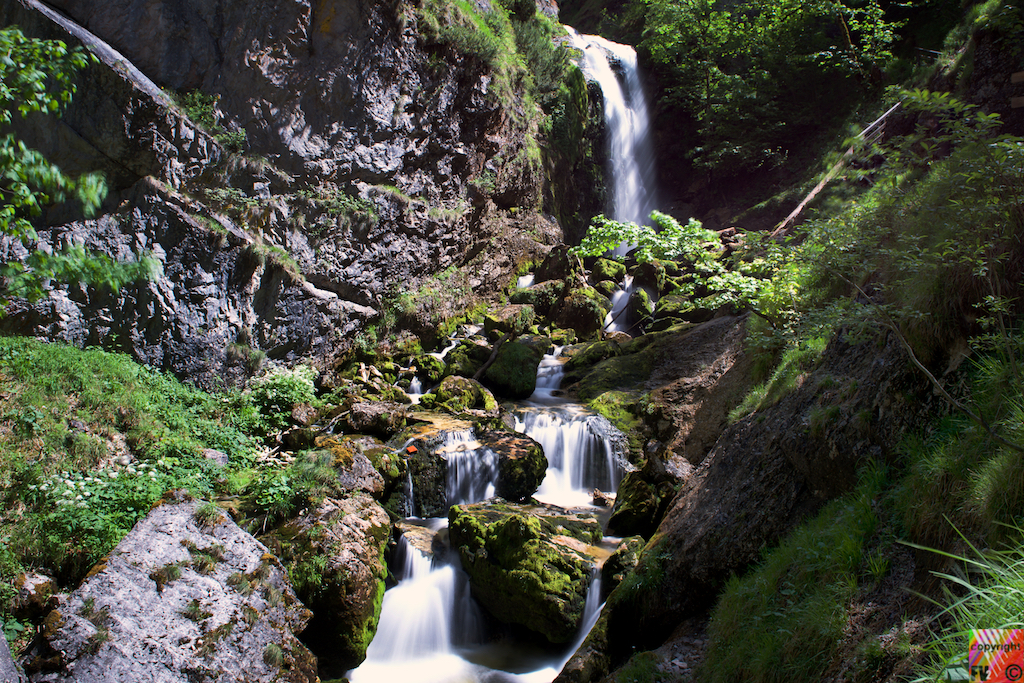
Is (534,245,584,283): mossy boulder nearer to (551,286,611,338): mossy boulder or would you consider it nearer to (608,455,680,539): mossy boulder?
(551,286,611,338): mossy boulder

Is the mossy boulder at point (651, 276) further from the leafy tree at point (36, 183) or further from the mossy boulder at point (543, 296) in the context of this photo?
the leafy tree at point (36, 183)

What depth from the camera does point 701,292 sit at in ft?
→ 45.6

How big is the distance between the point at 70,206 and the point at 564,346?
32.7 ft

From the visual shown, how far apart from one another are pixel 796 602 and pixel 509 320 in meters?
10.6

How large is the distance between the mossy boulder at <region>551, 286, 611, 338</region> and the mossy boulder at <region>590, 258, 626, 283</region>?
5.17 ft

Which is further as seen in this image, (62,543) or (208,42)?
(208,42)

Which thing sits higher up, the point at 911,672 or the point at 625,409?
the point at 625,409

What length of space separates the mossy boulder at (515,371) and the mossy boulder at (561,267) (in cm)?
410

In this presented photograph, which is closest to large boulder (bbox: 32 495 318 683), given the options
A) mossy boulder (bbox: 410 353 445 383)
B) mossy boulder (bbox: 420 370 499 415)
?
mossy boulder (bbox: 420 370 499 415)

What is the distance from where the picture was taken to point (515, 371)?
11.3 m

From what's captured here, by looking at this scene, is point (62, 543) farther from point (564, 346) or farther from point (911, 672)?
point (564, 346)

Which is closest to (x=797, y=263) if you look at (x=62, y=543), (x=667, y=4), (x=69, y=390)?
(x=62, y=543)

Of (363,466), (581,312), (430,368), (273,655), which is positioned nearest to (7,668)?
(273,655)

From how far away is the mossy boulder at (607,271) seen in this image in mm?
15828
